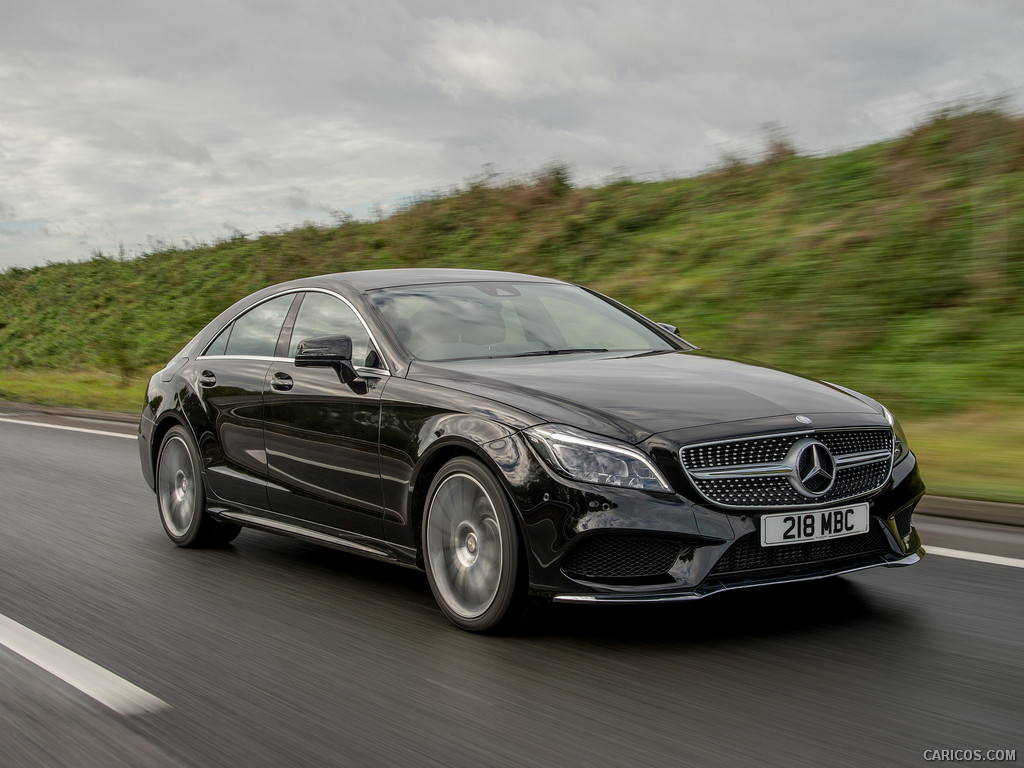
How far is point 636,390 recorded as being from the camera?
4.69 metres

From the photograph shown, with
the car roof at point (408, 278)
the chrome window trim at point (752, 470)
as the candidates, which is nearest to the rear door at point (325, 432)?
the car roof at point (408, 278)

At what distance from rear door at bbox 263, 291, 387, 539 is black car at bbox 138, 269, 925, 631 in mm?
11

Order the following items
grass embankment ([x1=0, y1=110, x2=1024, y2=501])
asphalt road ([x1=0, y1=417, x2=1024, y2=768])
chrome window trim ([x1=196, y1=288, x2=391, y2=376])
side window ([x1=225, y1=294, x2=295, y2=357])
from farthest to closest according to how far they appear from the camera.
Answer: grass embankment ([x1=0, y1=110, x2=1024, y2=501]) → side window ([x1=225, y1=294, x2=295, y2=357]) → chrome window trim ([x1=196, y1=288, x2=391, y2=376]) → asphalt road ([x1=0, y1=417, x2=1024, y2=768])

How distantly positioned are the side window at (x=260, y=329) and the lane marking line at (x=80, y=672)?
6.37 ft

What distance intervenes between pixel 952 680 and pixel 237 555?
399 cm

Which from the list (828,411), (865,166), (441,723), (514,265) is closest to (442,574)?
(441,723)

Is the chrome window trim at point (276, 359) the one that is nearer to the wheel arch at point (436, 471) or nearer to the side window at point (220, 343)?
the side window at point (220, 343)

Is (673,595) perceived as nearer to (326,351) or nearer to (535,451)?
(535,451)

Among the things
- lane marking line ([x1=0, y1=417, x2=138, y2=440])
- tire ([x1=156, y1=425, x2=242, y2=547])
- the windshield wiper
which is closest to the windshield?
the windshield wiper

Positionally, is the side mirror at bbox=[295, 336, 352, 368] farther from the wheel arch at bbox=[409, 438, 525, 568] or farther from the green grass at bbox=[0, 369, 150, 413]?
the green grass at bbox=[0, 369, 150, 413]

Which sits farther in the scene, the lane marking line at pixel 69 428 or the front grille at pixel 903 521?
the lane marking line at pixel 69 428

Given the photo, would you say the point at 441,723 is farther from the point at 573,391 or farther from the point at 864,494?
the point at 864,494

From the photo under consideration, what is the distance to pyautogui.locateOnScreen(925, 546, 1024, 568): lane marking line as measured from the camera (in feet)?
18.6

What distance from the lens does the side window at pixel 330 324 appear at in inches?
218
